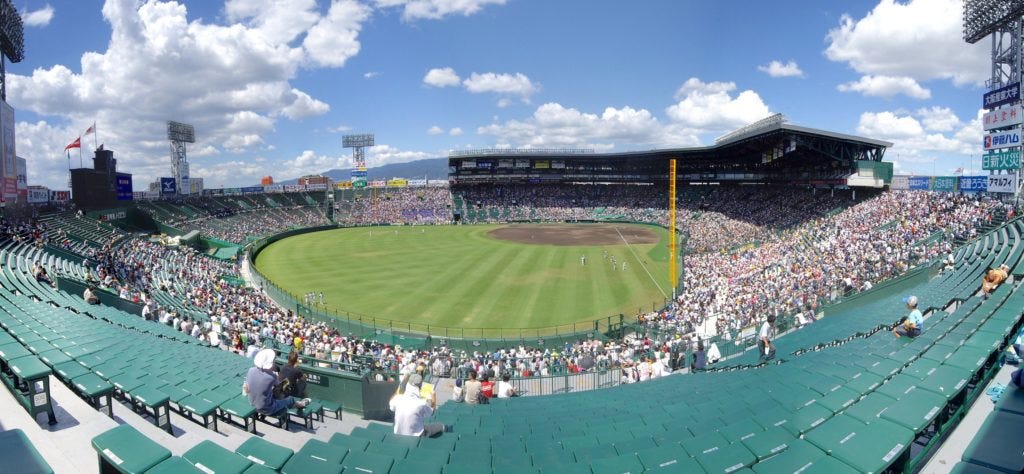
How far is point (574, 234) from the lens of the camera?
66.3 meters

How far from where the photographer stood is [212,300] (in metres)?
26.4

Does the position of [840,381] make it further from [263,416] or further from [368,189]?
[368,189]

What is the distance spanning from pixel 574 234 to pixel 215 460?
206 ft

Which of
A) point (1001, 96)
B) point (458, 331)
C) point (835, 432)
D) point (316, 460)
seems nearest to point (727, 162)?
point (1001, 96)

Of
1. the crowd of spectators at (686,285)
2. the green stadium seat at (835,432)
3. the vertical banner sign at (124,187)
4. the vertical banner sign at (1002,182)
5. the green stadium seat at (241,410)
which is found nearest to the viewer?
the green stadium seat at (835,432)

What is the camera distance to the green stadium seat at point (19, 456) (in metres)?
3.83

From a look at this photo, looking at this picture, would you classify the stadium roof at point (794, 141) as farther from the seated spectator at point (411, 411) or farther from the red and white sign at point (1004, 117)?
the seated spectator at point (411, 411)

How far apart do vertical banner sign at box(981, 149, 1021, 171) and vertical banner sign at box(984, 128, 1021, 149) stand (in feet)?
1.78

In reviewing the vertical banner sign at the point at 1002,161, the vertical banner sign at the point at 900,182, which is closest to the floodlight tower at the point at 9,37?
the vertical banner sign at the point at 1002,161

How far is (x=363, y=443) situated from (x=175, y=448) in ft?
8.49

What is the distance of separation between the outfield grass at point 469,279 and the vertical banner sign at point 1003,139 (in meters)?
22.6

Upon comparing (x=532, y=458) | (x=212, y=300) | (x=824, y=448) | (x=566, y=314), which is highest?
(x=824, y=448)

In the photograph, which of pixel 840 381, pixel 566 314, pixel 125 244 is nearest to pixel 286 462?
pixel 840 381

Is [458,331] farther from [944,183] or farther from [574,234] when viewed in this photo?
[944,183]
